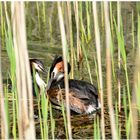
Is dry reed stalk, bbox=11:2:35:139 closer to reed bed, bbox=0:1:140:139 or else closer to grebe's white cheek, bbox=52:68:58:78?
reed bed, bbox=0:1:140:139

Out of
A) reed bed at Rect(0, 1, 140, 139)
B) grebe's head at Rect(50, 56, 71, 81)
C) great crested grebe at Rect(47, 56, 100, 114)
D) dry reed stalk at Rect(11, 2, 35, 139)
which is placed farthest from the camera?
grebe's head at Rect(50, 56, 71, 81)

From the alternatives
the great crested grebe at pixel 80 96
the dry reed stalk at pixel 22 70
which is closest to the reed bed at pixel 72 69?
the dry reed stalk at pixel 22 70

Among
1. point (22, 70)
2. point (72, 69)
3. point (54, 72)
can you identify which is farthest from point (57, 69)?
point (22, 70)

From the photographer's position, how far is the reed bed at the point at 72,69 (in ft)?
9.14

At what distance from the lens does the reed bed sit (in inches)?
110

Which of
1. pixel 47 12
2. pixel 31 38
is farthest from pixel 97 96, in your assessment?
pixel 47 12

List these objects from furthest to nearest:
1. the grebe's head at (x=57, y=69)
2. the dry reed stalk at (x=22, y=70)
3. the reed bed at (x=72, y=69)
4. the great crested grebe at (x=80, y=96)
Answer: the grebe's head at (x=57, y=69), the great crested grebe at (x=80, y=96), the reed bed at (x=72, y=69), the dry reed stalk at (x=22, y=70)

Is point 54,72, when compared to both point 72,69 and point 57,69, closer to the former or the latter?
point 57,69

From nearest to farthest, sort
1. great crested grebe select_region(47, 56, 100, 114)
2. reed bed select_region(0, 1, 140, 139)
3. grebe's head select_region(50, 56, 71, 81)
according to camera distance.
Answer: reed bed select_region(0, 1, 140, 139), great crested grebe select_region(47, 56, 100, 114), grebe's head select_region(50, 56, 71, 81)

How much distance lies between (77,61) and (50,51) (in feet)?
5.01

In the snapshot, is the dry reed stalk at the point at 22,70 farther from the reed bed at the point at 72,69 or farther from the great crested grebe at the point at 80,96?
the great crested grebe at the point at 80,96

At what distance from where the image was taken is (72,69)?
19.2ft

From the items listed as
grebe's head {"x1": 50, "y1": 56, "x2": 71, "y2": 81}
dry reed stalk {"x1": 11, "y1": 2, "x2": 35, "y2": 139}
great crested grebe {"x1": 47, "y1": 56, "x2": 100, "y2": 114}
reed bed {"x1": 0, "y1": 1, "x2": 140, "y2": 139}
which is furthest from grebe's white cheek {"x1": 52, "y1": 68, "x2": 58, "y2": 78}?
dry reed stalk {"x1": 11, "y1": 2, "x2": 35, "y2": 139}

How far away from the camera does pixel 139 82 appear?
3912 mm
